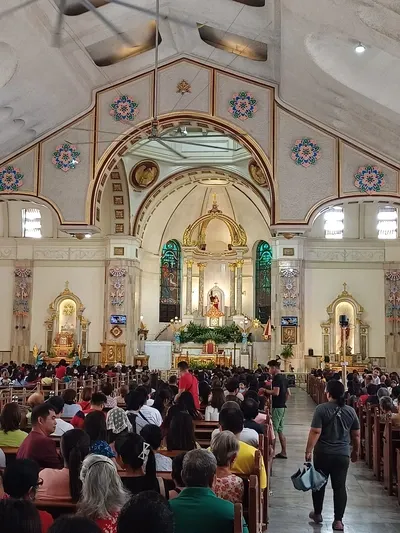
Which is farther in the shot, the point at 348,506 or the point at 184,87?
the point at 184,87

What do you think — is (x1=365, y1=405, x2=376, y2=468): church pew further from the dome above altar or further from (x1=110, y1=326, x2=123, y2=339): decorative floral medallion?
the dome above altar

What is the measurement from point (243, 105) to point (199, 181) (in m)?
12.2

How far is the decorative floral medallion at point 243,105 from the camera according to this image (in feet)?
65.5

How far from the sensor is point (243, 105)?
20.1 metres

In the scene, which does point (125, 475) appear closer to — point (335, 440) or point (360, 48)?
point (335, 440)

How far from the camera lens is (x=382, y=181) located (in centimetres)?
1909

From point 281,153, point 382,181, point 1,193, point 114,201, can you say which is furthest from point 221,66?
point 114,201

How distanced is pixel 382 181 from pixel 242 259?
49.9 ft

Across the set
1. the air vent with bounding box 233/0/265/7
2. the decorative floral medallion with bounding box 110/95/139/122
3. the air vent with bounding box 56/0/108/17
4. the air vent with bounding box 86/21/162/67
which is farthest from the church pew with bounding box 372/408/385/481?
the decorative floral medallion with bounding box 110/95/139/122

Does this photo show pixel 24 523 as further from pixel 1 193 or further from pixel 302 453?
pixel 1 193

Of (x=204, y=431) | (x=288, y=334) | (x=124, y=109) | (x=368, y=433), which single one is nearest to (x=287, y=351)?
(x=288, y=334)

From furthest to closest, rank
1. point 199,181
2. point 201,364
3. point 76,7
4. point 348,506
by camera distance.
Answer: point 199,181 → point 201,364 → point 76,7 → point 348,506

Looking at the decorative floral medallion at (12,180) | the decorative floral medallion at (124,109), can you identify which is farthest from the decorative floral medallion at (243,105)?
the decorative floral medallion at (12,180)

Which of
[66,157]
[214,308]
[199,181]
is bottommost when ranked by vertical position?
[214,308]
